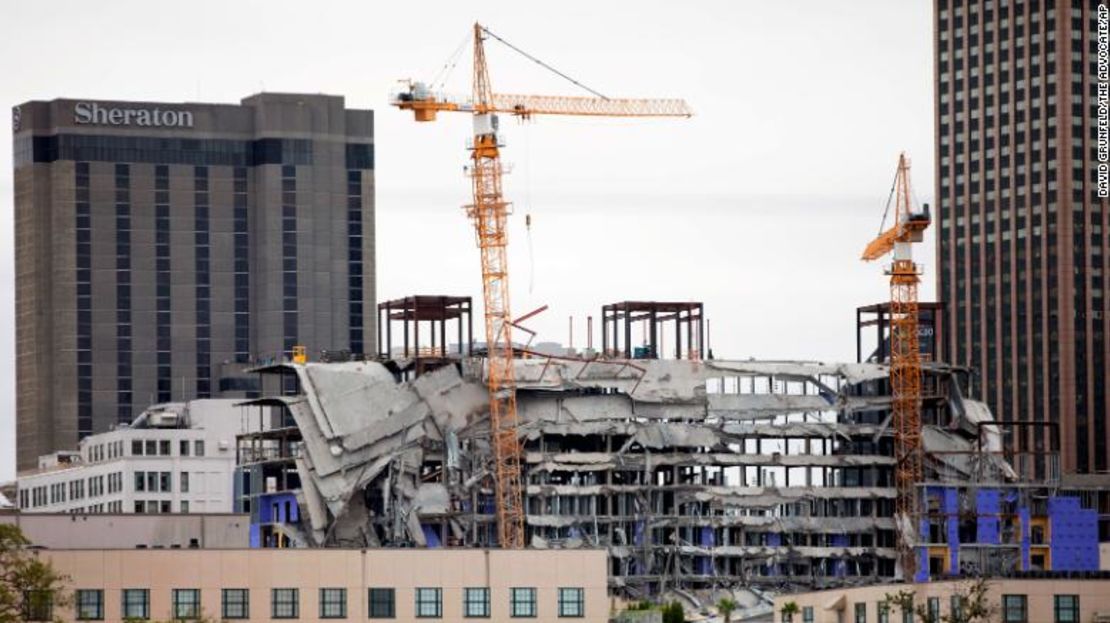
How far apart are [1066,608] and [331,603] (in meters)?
41.2

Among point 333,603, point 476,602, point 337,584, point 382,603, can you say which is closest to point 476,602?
point 476,602

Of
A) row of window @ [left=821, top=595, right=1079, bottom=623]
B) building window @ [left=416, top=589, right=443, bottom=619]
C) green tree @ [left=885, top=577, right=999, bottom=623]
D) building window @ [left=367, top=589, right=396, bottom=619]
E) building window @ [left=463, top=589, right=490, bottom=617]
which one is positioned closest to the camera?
green tree @ [left=885, top=577, right=999, bottom=623]

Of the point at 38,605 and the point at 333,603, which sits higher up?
the point at 38,605

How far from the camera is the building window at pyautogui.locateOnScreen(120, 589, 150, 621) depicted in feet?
586

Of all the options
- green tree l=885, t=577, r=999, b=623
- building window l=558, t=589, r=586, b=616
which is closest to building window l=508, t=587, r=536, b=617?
building window l=558, t=589, r=586, b=616

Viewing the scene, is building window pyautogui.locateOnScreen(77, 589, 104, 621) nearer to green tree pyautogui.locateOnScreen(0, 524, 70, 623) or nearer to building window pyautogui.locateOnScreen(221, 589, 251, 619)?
building window pyautogui.locateOnScreen(221, 589, 251, 619)

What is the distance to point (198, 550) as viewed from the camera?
181m

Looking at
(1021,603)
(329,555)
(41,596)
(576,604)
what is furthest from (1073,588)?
(41,596)

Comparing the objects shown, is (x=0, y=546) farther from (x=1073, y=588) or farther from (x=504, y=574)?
(x=1073, y=588)

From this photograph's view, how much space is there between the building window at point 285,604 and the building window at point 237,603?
56.0 inches

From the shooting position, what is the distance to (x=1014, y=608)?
178500 millimetres

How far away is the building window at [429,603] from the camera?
605ft

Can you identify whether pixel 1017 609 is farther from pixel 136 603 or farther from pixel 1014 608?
pixel 136 603

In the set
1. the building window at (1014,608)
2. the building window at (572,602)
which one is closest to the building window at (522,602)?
the building window at (572,602)
